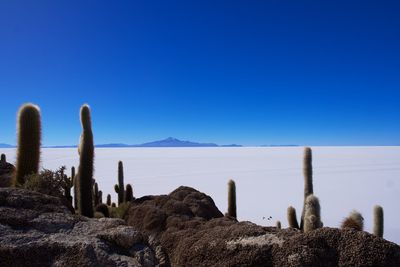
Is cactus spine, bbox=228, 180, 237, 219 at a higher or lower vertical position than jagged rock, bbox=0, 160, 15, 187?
lower

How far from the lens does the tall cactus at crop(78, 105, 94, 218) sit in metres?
9.57

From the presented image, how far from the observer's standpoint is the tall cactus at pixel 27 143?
852 cm

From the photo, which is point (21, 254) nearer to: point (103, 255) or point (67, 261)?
point (67, 261)

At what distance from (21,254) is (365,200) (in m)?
26.2

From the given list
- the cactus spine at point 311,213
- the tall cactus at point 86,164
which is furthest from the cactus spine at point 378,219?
the tall cactus at point 86,164

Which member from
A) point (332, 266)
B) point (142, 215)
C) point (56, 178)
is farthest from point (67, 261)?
point (56, 178)

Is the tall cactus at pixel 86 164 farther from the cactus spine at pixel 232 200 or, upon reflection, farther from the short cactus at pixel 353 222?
the short cactus at pixel 353 222

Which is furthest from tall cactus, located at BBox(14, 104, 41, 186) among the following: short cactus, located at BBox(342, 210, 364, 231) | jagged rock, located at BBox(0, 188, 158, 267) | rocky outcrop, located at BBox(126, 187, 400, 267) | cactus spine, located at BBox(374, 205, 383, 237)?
cactus spine, located at BBox(374, 205, 383, 237)

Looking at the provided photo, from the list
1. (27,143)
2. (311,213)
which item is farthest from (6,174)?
(311,213)

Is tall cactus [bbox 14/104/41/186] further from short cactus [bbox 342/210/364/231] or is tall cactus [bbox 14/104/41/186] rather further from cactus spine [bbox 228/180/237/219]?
cactus spine [bbox 228/180/237/219]

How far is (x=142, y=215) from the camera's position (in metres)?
8.16

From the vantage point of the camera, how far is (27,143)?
8.57 m

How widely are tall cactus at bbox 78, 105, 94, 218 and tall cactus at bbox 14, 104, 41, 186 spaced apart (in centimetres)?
116

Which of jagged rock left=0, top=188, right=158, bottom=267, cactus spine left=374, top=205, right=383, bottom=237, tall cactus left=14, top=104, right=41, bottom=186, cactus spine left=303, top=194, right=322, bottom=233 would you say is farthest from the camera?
cactus spine left=374, top=205, right=383, bottom=237
